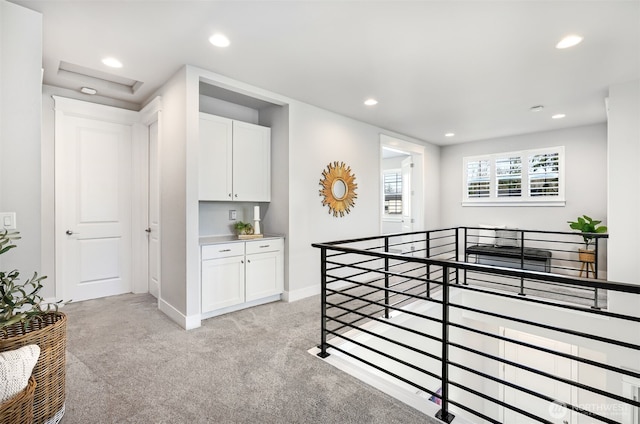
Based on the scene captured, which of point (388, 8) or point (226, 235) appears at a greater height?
point (388, 8)

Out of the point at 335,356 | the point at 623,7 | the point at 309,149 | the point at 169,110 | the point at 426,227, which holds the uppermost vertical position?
the point at 623,7

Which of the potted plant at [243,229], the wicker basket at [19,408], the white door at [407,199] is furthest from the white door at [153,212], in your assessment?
the white door at [407,199]

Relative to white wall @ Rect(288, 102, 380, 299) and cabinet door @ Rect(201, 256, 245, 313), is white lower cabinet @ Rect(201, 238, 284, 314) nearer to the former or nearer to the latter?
cabinet door @ Rect(201, 256, 245, 313)

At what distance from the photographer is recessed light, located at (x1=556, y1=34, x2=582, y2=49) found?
2496mm

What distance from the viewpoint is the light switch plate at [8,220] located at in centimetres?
193

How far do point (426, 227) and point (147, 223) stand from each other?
5.15m

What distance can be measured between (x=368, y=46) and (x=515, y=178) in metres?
4.82

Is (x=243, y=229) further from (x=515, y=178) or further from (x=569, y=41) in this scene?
(x=515, y=178)

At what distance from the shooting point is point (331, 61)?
9.62 feet

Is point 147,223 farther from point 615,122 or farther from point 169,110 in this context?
point 615,122

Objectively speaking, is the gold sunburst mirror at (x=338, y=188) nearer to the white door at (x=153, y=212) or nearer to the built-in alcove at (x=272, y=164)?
the built-in alcove at (x=272, y=164)

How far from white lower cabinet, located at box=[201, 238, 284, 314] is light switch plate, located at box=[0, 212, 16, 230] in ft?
4.72

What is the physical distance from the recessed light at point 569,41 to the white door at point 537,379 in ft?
12.7

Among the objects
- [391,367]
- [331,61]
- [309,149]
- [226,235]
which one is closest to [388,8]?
[331,61]
